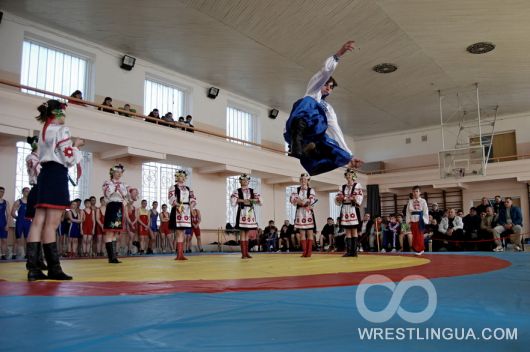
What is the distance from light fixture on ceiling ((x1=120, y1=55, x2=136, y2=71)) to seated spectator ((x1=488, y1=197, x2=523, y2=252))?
10509 mm

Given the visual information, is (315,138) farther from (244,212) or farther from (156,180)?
(156,180)

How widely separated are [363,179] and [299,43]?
9.03 metres

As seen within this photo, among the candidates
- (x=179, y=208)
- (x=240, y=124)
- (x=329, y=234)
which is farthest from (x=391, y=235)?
(x=179, y=208)

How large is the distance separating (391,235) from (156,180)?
7.10 meters

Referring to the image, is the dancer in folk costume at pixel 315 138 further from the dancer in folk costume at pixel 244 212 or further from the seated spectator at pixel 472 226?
the seated spectator at pixel 472 226

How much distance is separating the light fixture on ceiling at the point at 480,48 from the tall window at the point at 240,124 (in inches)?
308

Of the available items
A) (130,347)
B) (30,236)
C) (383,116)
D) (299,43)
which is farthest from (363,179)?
(130,347)

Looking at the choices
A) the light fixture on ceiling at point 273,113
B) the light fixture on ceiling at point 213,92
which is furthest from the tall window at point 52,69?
the light fixture on ceiling at point 273,113

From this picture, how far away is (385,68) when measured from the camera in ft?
43.4

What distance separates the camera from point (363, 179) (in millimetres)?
19141

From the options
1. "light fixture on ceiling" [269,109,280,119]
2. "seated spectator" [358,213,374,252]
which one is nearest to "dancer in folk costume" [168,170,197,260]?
"seated spectator" [358,213,374,252]

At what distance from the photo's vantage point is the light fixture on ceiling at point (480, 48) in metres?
11.6

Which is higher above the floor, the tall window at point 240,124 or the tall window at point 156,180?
the tall window at point 240,124

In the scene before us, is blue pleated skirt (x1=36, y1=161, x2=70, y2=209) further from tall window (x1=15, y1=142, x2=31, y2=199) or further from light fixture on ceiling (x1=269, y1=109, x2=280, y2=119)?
light fixture on ceiling (x1=269, y1=109, x2=280, y2=119)
